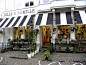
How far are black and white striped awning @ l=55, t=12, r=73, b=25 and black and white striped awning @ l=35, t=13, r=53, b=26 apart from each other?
0.76 m

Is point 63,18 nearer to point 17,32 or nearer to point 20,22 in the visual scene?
point 20,22

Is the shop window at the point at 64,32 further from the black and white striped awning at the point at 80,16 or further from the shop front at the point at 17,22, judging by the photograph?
the shop front at the point at 17,22

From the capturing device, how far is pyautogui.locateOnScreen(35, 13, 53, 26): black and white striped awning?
27.0 feet

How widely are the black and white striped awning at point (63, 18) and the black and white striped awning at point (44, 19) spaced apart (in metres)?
0.76

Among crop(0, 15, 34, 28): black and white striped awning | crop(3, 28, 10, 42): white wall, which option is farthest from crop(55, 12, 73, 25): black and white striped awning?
crop(3, 28, 10, 42): white wall

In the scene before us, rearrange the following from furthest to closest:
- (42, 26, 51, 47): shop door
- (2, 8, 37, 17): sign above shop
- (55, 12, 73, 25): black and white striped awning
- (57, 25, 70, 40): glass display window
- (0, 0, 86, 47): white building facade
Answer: (42, 26, 51, 47): shop door
(2, 8, 37, 17): sign above shop
(57, 25, 70, 40): glass display window
(0, 0, 86, 47): white building facade
(55, 12, 73, 25): black and white striped awning

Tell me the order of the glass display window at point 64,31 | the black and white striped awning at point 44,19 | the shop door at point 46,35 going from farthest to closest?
the shop door at point 46,35, the glass display window at point 64,31, the black and white striped awning at point 44,19

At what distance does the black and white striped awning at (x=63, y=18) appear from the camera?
7.83 meters

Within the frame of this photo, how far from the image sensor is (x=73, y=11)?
8.73 metres

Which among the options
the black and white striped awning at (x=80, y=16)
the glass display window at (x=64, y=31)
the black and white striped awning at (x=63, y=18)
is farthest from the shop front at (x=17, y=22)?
the black and white striped awning at (x=80, y=16)

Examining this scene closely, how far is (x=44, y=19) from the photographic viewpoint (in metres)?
8.67

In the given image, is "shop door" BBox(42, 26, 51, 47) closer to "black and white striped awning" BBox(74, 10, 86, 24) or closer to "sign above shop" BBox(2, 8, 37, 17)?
"sign above shop" BBox(2, 8, 37, 17)

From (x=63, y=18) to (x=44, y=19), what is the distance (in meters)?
2.04

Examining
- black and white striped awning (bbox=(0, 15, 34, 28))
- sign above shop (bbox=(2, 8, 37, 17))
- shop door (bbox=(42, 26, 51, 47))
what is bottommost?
shop door (bbox=(42, 26, 51, 47))
